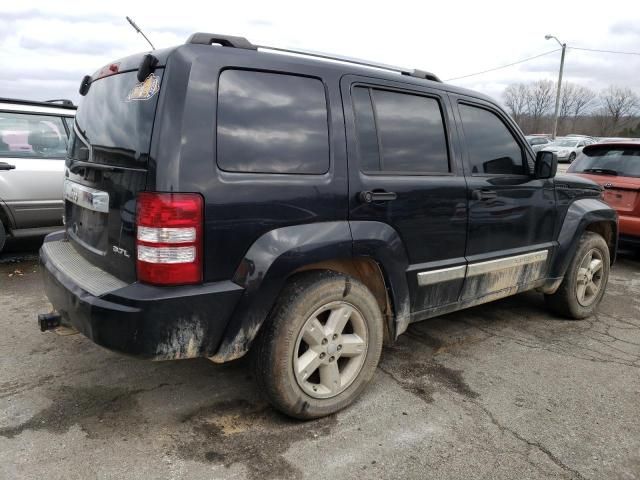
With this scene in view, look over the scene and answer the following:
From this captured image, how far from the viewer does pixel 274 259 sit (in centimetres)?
245

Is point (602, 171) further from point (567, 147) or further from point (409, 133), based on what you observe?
point (567, 147)

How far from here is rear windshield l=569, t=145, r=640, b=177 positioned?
6.58 m

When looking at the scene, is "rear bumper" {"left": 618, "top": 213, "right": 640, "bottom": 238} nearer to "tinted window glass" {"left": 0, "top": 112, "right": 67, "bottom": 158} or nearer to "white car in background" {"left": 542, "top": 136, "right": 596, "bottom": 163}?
"tinted window glass" {"left": 0, "top": 112, "right": 67, "bottom": 158}

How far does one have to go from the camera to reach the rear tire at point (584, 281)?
4.46 meters

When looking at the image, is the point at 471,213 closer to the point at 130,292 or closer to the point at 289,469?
the point at 289,469

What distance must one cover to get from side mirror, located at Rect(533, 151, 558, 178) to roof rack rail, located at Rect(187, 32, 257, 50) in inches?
94.7

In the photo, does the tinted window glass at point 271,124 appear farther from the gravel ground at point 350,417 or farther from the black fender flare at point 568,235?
the black fender flare at point 568,235

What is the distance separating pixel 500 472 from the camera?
2.44 metres

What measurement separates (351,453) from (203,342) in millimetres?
921

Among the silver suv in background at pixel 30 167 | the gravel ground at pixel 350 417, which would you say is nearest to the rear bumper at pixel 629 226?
the gravel ground at pixel 350 417

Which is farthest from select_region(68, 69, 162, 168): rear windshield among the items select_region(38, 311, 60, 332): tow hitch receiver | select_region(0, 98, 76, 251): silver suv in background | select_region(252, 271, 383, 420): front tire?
select_region(0, 98, 76, 251): silver suv in background

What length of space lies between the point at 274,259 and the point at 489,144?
2.04 m

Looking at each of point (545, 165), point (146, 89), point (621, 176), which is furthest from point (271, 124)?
point (621, 176)

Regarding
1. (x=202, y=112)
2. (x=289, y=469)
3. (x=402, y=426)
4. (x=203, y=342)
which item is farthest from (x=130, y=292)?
(x=402, y=426)
